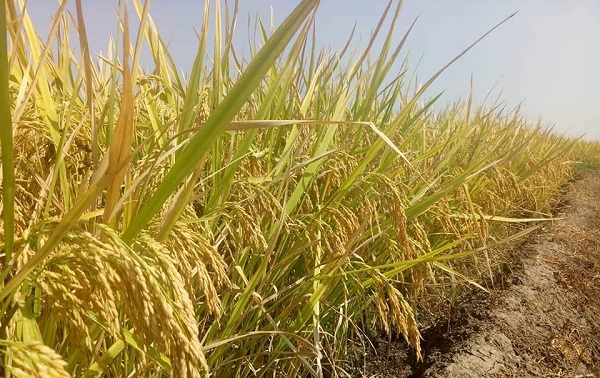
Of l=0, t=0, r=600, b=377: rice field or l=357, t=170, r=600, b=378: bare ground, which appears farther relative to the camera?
l=357, t=170, r=600, b=378: bare ground

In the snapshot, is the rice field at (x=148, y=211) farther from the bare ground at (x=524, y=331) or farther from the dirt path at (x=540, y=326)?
the dirt path at (x=540, y=326)

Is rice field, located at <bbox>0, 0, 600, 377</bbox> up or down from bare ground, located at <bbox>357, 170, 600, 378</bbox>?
up

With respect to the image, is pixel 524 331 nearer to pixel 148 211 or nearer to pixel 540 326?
pixel 540 326

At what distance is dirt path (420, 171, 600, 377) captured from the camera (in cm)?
210

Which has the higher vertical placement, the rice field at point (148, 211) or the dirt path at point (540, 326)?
the rice field at point (148, 211)

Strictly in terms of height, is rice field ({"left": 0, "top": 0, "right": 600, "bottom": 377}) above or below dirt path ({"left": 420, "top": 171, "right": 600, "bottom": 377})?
above

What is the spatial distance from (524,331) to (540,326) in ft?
0.61

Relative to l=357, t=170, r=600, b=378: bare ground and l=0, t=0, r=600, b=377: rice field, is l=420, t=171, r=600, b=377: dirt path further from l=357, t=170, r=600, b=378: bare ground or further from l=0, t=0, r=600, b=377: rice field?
l=0, t=0, r=600, b=377: rice field

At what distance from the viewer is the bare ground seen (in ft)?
6.84

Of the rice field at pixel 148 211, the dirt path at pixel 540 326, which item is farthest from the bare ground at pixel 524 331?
the rice field at pixel 148 211

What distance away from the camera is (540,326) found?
260 cm

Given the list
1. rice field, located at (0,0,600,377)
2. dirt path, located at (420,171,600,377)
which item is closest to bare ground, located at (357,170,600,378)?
dirt path, located at (420,171,600,377)

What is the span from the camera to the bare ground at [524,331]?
6.84ft

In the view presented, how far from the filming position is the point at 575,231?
4598 millimetres
